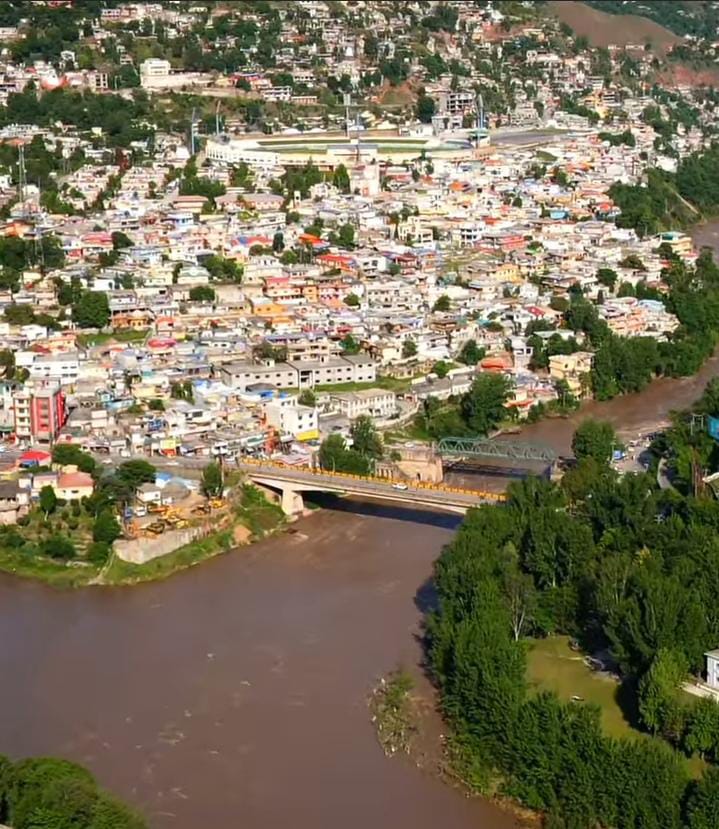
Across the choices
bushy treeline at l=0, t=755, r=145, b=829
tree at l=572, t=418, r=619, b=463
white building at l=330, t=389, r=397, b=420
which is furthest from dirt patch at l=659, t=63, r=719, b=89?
bushy treeline at l=0, t=755, r=145, b=829

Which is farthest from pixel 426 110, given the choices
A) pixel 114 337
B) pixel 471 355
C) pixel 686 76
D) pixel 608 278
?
pixel 471 355

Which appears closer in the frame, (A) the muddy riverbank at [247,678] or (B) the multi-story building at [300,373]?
(A) the muddy riverbank at [247,678]

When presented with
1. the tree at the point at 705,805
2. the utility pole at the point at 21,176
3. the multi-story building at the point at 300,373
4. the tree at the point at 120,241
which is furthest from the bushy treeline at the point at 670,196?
the tree at the point at 705,805

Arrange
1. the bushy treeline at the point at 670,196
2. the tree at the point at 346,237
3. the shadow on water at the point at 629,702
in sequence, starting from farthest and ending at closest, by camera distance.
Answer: the bushy treeline at the point at 670,196 < the tree at the point at 346,237 < the shadow on water at the point at 629,702

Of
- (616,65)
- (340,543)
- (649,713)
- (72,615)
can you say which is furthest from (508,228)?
(616,65)

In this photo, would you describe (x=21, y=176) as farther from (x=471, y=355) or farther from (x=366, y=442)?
(x=366, y=442)

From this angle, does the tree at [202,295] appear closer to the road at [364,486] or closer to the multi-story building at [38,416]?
the multi-story building at [38,416]
